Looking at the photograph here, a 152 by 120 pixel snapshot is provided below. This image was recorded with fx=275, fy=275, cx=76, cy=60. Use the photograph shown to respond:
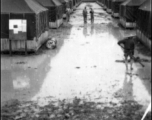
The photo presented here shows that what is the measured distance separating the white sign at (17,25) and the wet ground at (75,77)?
1.95 metres

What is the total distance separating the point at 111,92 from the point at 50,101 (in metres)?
2.93

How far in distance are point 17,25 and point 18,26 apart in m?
0.10

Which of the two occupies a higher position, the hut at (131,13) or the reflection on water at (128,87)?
the hut at (131,13)

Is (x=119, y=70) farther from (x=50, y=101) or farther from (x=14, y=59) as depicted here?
(x=14, y=59)

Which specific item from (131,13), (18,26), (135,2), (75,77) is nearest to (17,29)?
(18,26)

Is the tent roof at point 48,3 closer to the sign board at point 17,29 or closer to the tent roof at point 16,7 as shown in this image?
the tent roof at point 16,7

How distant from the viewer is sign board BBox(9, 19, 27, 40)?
20.1 metres

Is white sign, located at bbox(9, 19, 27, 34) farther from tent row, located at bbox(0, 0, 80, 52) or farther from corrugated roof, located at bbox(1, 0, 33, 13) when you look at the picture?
corrugated roof, located at bbox(1, 0, 33, 13)

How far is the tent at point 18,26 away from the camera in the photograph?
20.2m

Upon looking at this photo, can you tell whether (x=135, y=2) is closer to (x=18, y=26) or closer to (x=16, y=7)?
(x=16, y=7)

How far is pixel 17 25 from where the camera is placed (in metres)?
20.3

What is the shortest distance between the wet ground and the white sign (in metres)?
1.95

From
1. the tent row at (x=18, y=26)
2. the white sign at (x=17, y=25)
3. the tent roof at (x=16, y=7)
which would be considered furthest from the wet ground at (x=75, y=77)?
the tent roof at (x=16, y=7)

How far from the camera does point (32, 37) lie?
68.8 ft
